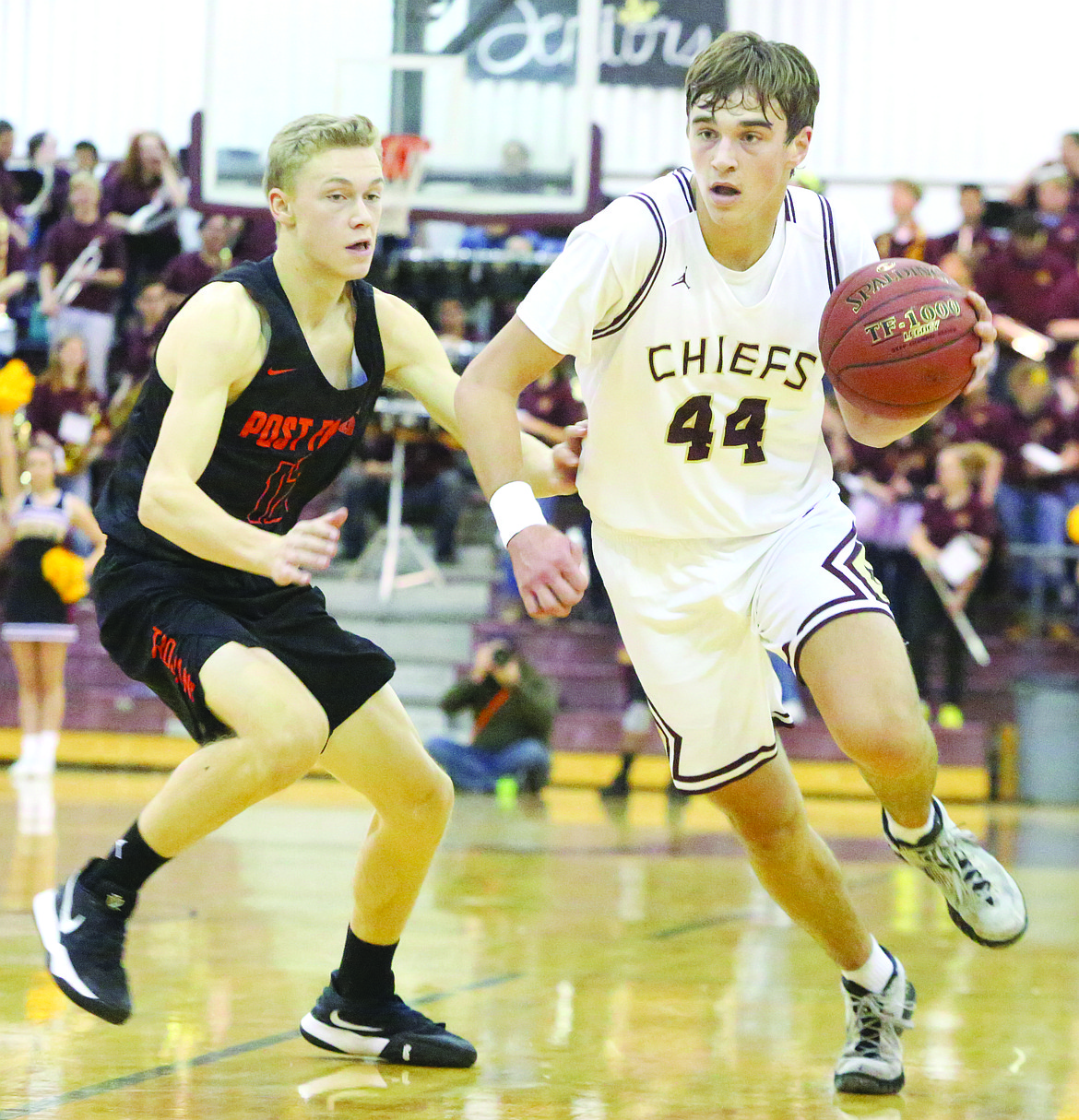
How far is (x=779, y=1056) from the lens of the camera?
371 centimetres

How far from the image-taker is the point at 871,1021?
3.51 meters

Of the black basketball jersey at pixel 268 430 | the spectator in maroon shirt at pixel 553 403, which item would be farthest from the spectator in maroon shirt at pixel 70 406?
the black basketball jersey at pixel 268 430

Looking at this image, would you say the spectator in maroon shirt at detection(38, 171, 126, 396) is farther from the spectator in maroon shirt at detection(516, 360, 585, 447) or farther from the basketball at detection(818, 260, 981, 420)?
the basketball at detection(818, 260, 981, 420)

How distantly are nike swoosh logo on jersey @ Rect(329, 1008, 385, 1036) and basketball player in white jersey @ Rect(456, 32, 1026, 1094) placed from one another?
0.90 meters

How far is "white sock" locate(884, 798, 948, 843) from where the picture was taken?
341cm

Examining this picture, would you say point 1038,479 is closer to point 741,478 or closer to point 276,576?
point 741,478

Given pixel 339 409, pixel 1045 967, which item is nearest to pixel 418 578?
pixel 1045 967

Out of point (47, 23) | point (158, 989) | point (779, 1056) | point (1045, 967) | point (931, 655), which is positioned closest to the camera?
point (779, 1056)

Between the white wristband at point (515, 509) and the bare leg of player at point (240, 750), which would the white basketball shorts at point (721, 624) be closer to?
the white wristband at point (515, 509)

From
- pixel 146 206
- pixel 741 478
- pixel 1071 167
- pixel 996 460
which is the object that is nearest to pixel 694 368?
pixel 741 478

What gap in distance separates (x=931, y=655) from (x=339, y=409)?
848 centimetres

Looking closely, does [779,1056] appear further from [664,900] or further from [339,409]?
[664,900]

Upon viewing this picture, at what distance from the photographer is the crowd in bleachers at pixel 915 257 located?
34.9 ft

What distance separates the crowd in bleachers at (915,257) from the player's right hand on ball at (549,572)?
7598 mm
